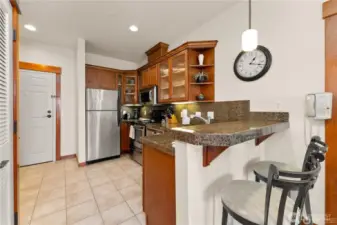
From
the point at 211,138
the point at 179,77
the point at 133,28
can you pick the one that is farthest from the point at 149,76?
the point at 211,138

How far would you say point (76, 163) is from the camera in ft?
11.7

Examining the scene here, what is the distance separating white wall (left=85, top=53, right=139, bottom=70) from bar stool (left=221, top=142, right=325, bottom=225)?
4362 mm

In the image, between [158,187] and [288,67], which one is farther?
[288,67]

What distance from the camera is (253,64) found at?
2.09m

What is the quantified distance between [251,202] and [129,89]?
411 cm

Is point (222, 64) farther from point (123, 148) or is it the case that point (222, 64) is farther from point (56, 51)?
point (56, 51)

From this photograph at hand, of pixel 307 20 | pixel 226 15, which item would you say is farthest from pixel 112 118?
pixel 307 20

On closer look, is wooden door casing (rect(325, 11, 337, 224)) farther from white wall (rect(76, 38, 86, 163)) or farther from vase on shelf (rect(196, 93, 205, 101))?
white wall (rect(76, 38, 86, 163))

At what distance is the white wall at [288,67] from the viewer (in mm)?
1580

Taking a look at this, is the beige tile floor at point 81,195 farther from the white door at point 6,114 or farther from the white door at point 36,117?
the white door at point 6,114

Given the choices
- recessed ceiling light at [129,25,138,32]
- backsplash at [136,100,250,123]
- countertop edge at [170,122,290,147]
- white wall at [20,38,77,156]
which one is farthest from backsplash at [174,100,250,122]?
white wall at [20,38,77,156]

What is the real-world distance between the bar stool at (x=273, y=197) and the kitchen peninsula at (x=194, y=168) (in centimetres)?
17

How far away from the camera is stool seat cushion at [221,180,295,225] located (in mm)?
849

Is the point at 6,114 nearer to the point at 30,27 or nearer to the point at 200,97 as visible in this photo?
the point at 200,97
